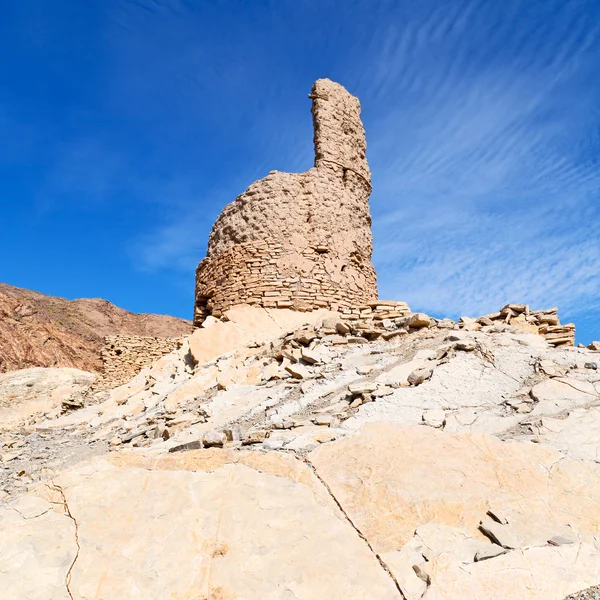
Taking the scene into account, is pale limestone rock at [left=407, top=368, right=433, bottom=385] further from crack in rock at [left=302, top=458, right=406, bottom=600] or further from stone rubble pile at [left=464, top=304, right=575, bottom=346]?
stone rubble pile at [left=464, top=304, right=575, bottom=346]

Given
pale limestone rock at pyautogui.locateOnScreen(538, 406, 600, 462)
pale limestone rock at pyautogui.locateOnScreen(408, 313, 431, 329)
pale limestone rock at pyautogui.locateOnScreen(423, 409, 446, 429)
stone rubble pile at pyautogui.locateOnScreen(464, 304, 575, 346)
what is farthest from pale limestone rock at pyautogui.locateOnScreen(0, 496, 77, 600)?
stone rubble pile at pyautogui.locateOnScreen(464, 304, 575, 346)

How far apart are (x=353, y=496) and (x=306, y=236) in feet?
25.2

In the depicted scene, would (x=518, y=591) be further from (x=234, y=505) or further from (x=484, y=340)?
(x=484, y=340)

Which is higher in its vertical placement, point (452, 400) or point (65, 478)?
point (452, 400)

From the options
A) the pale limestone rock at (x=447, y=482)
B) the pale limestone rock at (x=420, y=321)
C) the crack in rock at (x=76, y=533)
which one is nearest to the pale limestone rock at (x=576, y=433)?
the pale limestone rock at (x=447, y=482)

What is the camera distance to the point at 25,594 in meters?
2.46

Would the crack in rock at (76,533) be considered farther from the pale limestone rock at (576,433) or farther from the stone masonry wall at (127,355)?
the stone masonry wall at (127,355)

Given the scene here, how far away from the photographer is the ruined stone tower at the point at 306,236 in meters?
10.0

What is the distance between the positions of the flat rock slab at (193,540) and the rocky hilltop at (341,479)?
11mm

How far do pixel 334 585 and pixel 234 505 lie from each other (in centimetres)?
90

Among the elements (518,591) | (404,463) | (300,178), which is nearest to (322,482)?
(404,463)

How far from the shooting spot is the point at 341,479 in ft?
10.8

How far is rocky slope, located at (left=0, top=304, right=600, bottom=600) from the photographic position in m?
2.48

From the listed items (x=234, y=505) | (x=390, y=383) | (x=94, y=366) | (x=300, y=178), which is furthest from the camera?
(x=94, y=366)
